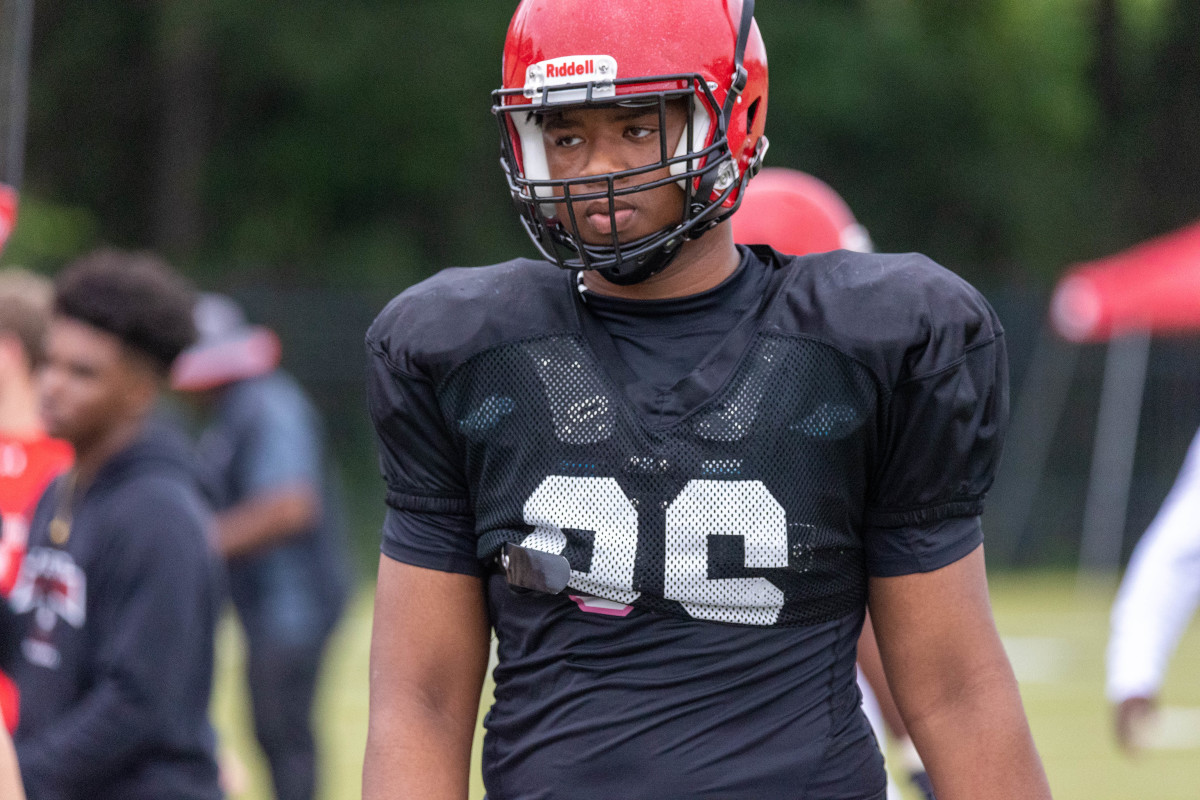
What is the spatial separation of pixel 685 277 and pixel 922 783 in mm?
937

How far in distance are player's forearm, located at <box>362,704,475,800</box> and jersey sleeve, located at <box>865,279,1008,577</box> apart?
23.2 inches

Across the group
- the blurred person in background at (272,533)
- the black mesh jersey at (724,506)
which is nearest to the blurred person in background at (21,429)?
the blurred person in background at (272,533)

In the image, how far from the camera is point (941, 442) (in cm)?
194

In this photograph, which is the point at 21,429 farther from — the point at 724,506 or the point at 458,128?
the point at 458,128

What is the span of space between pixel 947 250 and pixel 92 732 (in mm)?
20692

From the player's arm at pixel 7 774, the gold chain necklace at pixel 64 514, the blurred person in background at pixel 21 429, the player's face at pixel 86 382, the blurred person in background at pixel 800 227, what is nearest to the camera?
the player's arm at pixel 7 774

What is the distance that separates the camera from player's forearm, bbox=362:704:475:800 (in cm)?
204

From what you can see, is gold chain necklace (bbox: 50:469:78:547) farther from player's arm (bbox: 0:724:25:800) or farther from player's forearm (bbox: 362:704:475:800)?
player's arm (bbox: 0:724:25:800)

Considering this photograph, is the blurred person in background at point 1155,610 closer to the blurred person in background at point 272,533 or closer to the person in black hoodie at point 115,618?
the person in black hoodie at point 115,618

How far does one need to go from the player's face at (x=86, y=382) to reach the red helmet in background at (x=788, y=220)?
57.5 inches

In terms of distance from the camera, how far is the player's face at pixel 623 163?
1.97 metres

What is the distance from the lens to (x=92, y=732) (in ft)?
10.6

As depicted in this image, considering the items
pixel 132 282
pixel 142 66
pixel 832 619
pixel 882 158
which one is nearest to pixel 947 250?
pixel 882 158

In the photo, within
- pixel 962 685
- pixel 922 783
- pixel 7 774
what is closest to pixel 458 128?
pixel 922 783
